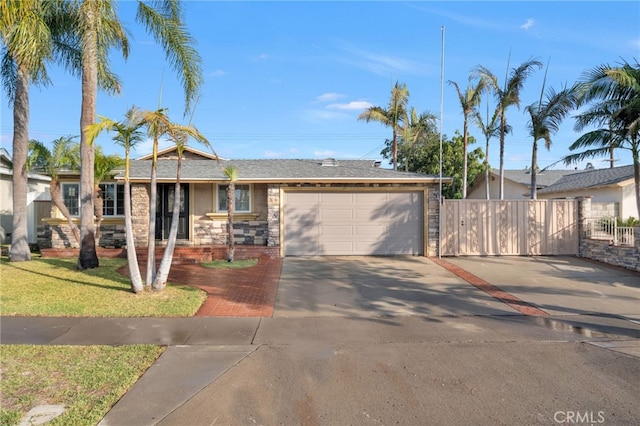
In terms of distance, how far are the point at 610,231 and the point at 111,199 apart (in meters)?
16.9

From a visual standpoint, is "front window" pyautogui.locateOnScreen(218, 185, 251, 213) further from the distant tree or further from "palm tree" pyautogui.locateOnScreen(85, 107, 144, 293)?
the distant tree

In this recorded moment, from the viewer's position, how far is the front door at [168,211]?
14.4 metres

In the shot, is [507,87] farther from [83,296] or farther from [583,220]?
[83,296]

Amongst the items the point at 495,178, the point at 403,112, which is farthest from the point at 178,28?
the point at 495,178

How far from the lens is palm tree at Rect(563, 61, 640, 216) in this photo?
10.8 metres

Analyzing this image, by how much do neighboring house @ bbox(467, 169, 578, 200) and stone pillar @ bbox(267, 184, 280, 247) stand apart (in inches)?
631

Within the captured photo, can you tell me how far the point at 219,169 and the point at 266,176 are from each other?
2.51m

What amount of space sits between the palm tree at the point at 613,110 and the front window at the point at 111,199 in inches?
611

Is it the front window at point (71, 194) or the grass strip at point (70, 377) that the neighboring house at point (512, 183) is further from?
the grass strip at point (70, 377)

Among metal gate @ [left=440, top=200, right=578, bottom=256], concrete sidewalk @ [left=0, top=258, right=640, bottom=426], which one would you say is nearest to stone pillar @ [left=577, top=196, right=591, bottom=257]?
metal gate @ [left=440, top=200, right=578, bottom=256]

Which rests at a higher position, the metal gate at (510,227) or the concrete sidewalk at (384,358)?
the metal gate at (510,227)

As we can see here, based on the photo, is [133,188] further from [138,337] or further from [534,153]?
[534,153]

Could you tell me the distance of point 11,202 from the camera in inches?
690

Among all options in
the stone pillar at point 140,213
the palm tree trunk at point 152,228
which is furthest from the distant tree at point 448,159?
the palm tree trunk at point 152,228
